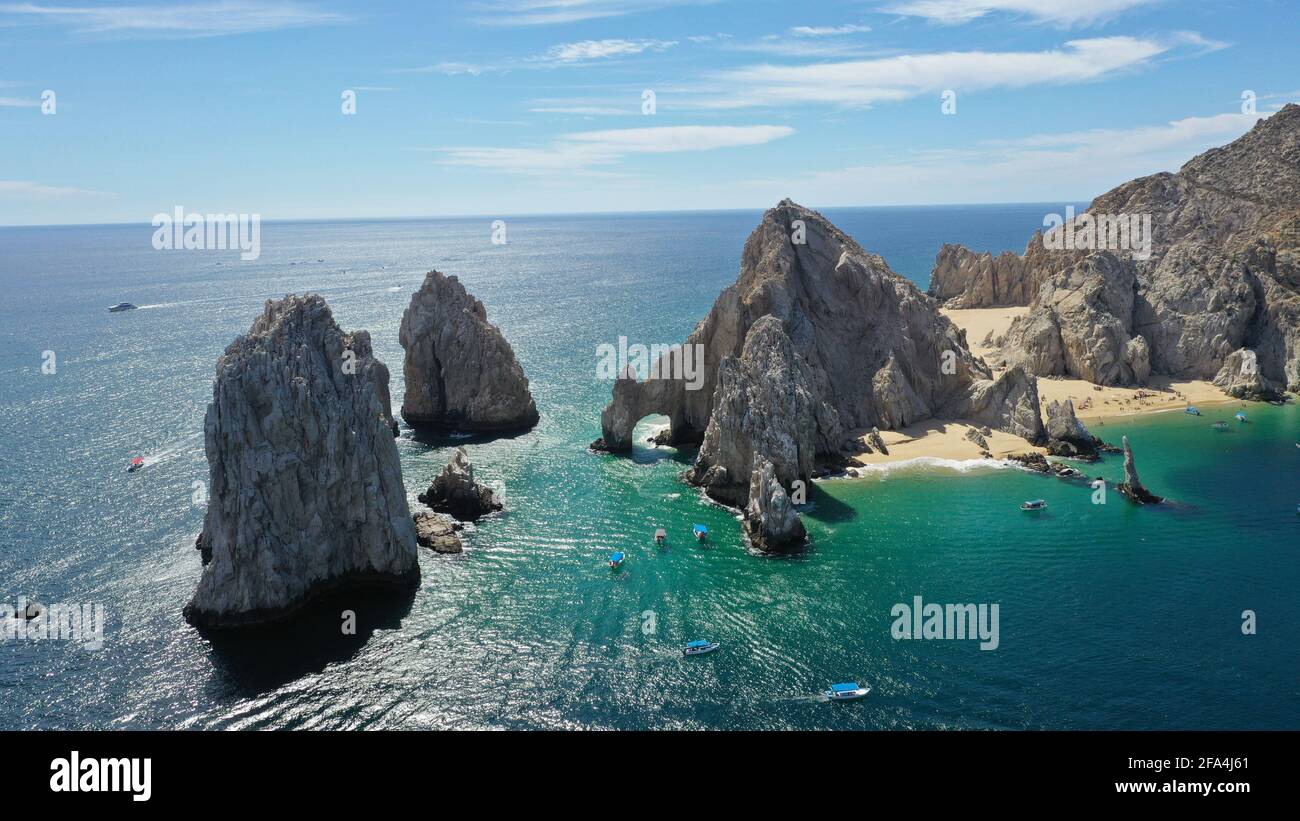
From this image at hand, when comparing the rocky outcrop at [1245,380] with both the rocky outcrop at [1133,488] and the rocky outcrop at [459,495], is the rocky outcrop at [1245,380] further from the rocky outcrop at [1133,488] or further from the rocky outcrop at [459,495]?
the rocky outcrop at [459,495]

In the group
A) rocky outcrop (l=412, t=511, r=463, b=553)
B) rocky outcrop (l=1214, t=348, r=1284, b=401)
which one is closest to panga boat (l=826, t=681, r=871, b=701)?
rocky outcrop (l=412, t=511, r=463, b=553)

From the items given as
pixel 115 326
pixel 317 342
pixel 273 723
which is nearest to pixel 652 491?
pixel 317 342

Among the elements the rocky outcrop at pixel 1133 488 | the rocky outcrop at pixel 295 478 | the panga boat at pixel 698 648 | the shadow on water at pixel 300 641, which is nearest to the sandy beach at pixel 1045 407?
the rocky outcrop at pixel 1133 488

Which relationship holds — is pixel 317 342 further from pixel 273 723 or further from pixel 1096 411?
pixel 1096 411

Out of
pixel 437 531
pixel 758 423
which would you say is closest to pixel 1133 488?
pixel 758 423

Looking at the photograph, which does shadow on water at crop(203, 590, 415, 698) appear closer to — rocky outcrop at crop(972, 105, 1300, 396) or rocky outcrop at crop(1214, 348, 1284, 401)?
rocky outcrop at crop(972, 105, 1300, 396)

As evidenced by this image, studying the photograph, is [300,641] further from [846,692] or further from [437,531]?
[846,692]
